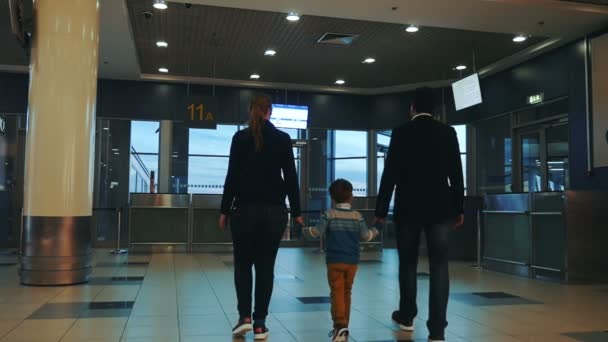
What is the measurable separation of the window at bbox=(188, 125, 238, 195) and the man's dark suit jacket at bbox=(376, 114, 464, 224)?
30.0ft

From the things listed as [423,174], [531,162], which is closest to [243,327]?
[423,174]

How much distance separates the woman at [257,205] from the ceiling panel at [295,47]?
187 inches

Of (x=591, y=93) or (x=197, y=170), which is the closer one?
(x=591, y=93)

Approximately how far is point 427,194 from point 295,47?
6696mm

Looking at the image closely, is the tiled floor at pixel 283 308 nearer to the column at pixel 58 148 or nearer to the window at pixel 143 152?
the column at pixel 58 148

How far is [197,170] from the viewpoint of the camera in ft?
41.1

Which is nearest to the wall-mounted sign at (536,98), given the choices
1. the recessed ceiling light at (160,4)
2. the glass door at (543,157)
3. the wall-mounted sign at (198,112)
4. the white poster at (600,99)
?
the glass door at (543,157)

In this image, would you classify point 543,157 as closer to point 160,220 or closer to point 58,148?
point 160,220

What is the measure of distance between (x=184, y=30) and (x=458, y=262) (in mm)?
5752

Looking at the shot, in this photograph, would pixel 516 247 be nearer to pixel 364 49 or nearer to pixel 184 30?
pixel 364 49

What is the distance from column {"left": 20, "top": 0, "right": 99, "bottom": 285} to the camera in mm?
5742

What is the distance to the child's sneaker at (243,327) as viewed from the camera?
3.39m

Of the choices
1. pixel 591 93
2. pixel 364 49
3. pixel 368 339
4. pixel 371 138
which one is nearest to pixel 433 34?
pixel 364 49

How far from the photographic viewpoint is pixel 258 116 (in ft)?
11.3
